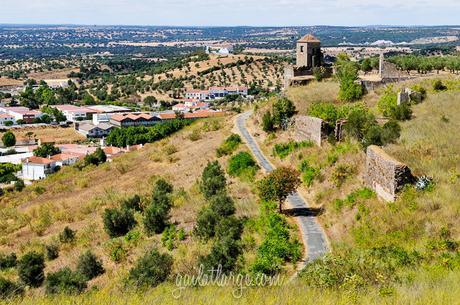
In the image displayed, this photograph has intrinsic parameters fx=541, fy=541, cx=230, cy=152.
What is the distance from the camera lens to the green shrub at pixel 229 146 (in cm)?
2782

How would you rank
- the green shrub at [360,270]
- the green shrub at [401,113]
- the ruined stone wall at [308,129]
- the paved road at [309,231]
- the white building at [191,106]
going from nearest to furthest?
the green shrub at [360,270] → the paved road at [309,231] → the green shrub at [401,113] → the ruined stone wall at [308,129] → the white building at [191,106]

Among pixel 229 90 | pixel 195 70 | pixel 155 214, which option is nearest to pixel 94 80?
pixel 195 70

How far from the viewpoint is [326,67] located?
3619 cm

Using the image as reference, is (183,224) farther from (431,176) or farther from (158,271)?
(431,176)

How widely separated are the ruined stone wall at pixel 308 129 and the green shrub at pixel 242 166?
Answer: 2.47 meters

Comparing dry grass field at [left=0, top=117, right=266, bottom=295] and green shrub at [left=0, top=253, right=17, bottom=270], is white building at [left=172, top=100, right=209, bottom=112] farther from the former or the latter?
green shrub at [left=0, top=253, right=17, bottom=270]

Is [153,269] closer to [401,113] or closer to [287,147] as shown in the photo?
[401,113]

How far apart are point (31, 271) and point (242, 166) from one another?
1036cm

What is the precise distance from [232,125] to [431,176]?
20264 millimetres

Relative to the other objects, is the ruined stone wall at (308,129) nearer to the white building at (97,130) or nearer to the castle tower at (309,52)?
the castle tower at (309,52)

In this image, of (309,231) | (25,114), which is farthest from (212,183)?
(25,114)

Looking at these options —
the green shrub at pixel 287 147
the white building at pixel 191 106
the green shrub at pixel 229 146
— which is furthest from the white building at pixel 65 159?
the green shrub at pixel 287 147

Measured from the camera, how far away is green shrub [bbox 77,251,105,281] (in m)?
16.0

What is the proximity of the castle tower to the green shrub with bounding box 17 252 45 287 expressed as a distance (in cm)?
2401
